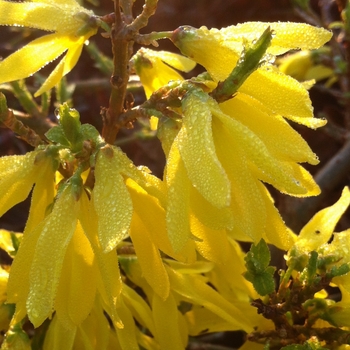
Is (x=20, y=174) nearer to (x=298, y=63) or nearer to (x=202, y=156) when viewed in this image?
(x=202, y=156)

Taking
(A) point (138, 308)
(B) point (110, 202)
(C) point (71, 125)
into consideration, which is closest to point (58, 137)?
(C) point (71, 125)

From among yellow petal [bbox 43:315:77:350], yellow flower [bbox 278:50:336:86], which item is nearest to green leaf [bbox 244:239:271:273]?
yellow petal [bbox 43:315:77:350]

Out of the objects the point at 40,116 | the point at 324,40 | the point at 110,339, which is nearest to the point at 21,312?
the point at 110,339

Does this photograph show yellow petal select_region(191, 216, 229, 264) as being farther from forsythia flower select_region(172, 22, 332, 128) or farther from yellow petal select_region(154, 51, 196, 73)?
yellow petal select_region(154, 51, 196, 73)

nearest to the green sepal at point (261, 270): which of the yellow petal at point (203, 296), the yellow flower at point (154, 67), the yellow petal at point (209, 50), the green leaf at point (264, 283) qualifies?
the green leaf at point (264, 283)

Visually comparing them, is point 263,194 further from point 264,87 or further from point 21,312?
point 21,312

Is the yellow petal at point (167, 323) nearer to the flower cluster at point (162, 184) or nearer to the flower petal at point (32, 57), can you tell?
the flower cluster at point (162, 184)
